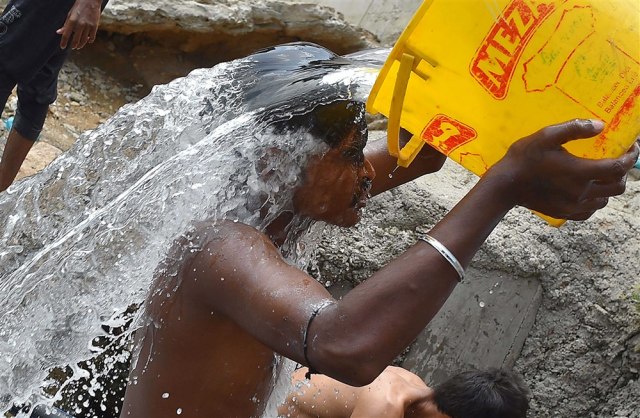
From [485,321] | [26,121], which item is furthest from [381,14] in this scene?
[485,321]

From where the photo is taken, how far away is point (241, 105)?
2266 millimetres

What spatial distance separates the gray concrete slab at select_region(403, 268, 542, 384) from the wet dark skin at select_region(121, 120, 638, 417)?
189 centimetres

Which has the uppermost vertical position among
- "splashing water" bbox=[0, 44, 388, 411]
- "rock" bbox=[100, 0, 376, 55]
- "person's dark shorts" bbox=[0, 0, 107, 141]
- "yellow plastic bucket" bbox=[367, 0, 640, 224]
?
"yellow plastic bucket" bbox=[367, 0, 640, 224]

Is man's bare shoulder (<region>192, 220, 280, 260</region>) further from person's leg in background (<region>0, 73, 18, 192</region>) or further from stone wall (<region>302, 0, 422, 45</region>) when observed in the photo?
stone wall (<region>302, 0, 422, 45</region>)

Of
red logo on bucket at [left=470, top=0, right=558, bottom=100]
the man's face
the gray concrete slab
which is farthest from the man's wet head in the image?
the gray concrete slab

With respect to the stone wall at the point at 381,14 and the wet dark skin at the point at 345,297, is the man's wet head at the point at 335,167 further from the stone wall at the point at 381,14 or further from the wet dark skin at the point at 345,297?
the stone wall at the point at 381,14

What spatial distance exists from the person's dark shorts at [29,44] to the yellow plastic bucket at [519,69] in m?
2.47

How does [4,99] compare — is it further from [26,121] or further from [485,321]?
[485,321]

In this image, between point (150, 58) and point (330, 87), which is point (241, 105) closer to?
point (330, 87)

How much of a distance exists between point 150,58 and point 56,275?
4114mm

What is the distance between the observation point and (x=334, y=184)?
2.17m

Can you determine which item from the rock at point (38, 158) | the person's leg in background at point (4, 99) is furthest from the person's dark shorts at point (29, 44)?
the rock at point (38, 158)

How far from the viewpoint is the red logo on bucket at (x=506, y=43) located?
179 centimetres

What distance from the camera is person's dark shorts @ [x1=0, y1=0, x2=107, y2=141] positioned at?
13.1 feet
